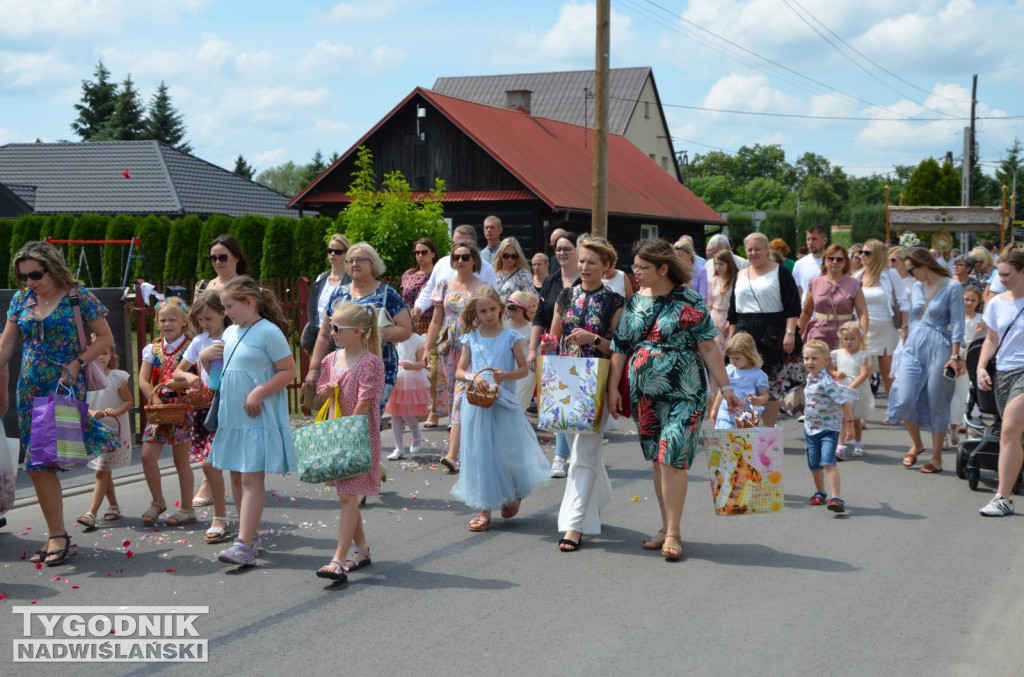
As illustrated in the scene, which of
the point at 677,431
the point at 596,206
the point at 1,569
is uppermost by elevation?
the point at 596,206

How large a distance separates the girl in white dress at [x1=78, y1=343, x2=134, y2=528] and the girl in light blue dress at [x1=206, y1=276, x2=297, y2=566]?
3.87 ft

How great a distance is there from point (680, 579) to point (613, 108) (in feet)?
173

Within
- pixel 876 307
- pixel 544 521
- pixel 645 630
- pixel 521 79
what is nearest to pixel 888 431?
pixel 876 307

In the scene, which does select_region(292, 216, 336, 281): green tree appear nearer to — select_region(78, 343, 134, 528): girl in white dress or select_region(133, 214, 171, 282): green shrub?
select_region(133, 214, 171, 282): green shrub

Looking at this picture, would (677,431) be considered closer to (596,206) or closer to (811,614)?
(811,614)

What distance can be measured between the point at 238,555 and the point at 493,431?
6.04 ft

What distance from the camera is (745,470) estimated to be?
649cm

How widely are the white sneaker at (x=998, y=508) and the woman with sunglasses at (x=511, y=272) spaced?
4.39 m

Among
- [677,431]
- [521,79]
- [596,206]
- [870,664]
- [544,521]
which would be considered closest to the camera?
[870,664]

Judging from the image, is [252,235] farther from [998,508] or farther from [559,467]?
[998,508]

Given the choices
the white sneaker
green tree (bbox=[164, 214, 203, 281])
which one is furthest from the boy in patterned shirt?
green tree (bbox=[164, 214, 203, 281])

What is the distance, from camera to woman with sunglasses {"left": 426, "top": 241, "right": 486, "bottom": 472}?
904 cm

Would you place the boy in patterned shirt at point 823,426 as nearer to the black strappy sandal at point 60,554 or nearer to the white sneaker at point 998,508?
the white sneaker at point 998,508

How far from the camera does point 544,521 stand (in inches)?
293
